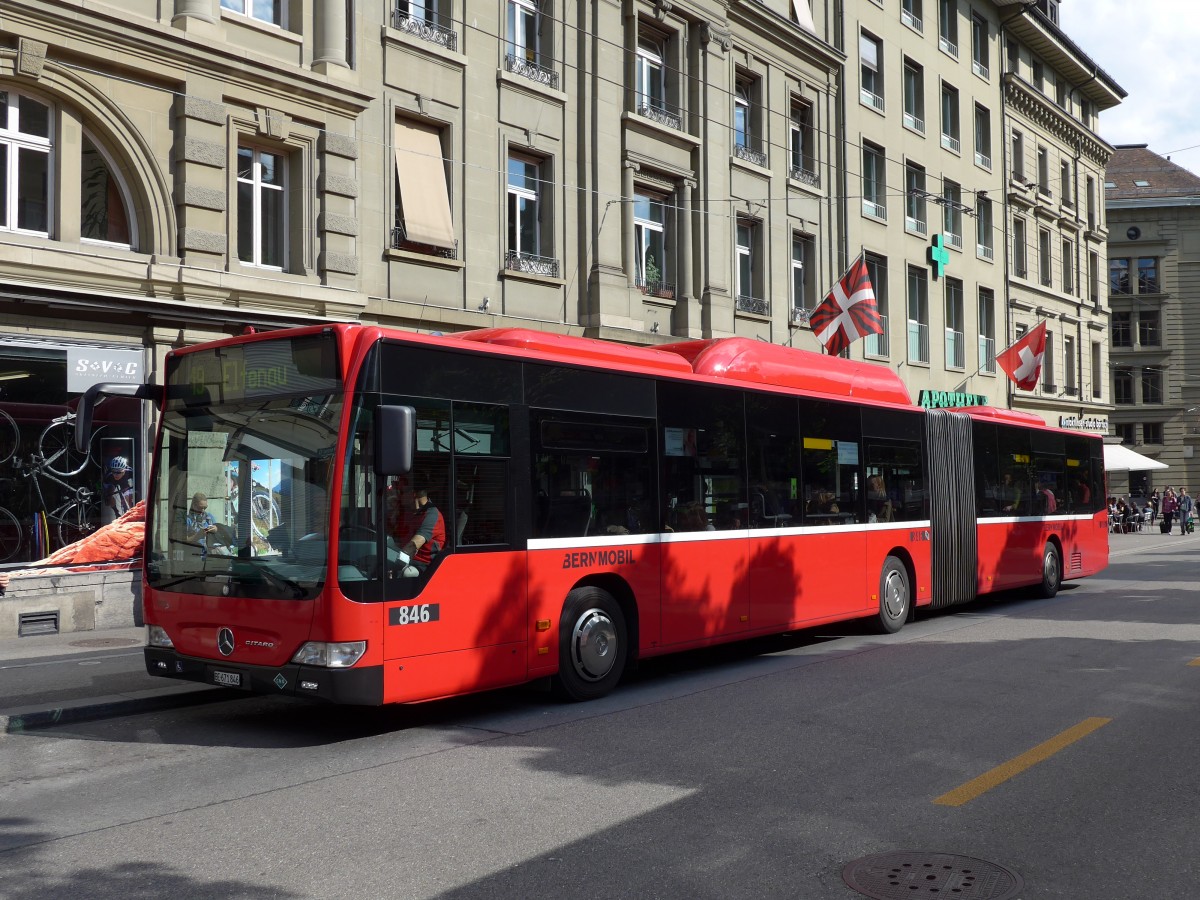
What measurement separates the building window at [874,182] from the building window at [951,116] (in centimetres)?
534

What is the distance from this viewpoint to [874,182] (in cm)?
3133

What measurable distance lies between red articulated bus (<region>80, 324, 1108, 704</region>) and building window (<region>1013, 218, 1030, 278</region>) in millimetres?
30644

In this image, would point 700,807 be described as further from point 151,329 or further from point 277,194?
point 277,194

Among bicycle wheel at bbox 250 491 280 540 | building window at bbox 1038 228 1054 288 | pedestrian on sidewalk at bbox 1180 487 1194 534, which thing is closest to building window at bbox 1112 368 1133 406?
pedestrian on sidewalk at bbox 1180 487 1194 534

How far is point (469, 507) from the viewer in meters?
8.34

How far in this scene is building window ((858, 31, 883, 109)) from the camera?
31.0 metres

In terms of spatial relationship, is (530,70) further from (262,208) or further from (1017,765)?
(1017,765)

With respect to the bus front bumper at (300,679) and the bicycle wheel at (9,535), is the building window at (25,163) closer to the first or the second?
the bicycle wheel at (9,535)

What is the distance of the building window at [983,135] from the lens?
38.1 metres

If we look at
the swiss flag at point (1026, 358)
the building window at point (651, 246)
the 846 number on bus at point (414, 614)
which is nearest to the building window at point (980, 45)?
the swiss flag at point (1026, 358)

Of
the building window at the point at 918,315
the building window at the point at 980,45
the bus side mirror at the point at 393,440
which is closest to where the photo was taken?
the bus side mirror at the point at 393,440

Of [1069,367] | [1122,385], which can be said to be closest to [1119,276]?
[1122,385]

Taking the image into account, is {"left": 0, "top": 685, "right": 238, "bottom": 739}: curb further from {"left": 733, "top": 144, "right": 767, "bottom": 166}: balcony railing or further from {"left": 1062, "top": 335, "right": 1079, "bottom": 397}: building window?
{"left": 1062, "top": 335, "right": 1079, "bottom": 397}: building window

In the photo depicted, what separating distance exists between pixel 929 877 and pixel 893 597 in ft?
31.0
